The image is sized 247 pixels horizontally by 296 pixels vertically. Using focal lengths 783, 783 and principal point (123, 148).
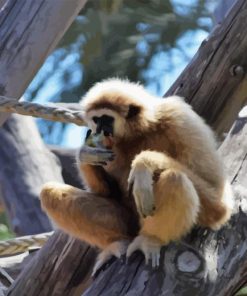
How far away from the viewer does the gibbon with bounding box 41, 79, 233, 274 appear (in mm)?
3859

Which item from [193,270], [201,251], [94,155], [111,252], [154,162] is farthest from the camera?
[94,155]

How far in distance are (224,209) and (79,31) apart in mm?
10222

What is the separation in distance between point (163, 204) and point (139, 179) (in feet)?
0.56

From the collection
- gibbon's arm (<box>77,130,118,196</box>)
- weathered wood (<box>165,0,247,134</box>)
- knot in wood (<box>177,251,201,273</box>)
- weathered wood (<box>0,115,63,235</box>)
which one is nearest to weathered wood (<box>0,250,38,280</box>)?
weathered wood (<box>0,115,63,235</box>)

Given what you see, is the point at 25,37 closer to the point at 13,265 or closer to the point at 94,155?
the point at 94,155

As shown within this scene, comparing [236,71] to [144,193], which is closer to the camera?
[144,193]

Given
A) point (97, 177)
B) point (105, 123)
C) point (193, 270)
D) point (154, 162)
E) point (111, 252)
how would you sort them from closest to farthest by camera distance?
1. point (193, 270)
2. point (154, 162)
3. point (111, 252)
4. point (105, 123)
5. point (97, 177)

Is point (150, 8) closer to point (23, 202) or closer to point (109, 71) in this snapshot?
point (109, 71)

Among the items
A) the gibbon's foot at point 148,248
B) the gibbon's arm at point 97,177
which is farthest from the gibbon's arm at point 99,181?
the gibbon's foot at point 148,248

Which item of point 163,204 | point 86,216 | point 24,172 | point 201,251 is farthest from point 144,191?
point 24,172

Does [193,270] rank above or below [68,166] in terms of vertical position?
above

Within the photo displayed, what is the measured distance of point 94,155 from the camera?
4320mm

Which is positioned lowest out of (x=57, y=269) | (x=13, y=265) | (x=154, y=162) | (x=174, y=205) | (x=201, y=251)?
(x=13, y=265)

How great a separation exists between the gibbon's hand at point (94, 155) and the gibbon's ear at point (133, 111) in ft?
0.76
